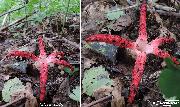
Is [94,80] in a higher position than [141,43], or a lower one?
lower

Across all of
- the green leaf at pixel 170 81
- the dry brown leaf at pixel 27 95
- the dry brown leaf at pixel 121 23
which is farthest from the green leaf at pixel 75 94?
the green leaf at pixel 170 81

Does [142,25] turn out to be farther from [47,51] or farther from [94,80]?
[47,51]

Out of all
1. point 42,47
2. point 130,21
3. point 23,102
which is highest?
point 130,21

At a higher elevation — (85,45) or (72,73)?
(85,45)

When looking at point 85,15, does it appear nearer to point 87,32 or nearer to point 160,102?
point 87,32

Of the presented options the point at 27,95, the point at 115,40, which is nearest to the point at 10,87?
the point at 27,95

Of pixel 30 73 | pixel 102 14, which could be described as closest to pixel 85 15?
pixel 102 14

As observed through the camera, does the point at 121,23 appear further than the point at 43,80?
Yes
